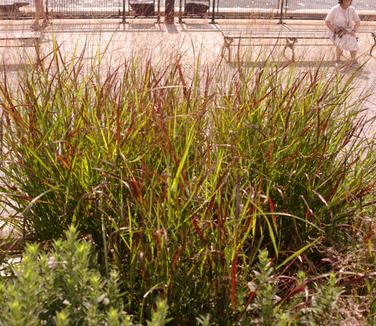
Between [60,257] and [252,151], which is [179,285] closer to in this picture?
[60,257]

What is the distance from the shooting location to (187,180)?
2.61 m

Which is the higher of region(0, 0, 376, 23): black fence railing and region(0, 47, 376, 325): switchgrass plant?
region(0, 47, 376, 325): switchgrass plant

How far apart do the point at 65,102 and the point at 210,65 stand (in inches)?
46.7

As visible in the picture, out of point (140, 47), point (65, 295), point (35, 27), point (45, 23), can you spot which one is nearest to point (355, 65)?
point (140, 47)

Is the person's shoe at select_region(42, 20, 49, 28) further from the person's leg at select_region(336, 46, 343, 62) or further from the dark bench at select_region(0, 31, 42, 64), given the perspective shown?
the person's leg at select_region(336, 46, 343, 62)

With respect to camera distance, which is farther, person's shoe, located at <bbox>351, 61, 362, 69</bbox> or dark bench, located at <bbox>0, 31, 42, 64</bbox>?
person's shoe, located at <bbox>351, 61, 362, 69</bbox>

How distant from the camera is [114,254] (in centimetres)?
257

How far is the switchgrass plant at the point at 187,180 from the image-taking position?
2.44m

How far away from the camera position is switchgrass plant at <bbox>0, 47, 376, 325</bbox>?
2438 millimetres

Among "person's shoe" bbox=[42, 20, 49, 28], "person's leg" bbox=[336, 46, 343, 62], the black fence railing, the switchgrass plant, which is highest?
"person's shoe" bbox=[42, 20, 49, 28]

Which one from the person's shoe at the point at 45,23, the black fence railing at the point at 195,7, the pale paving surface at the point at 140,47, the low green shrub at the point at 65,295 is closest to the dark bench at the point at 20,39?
the pale paving surface at the point at 140,47

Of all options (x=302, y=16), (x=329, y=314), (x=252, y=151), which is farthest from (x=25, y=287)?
(x=302, y=16)

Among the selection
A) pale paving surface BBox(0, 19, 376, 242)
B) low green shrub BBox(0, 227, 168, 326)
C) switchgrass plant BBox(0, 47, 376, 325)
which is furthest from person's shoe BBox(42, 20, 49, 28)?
low green shrub BBox(0, 227, 168, 326)

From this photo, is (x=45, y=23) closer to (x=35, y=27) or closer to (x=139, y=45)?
(x=35, y=27)
